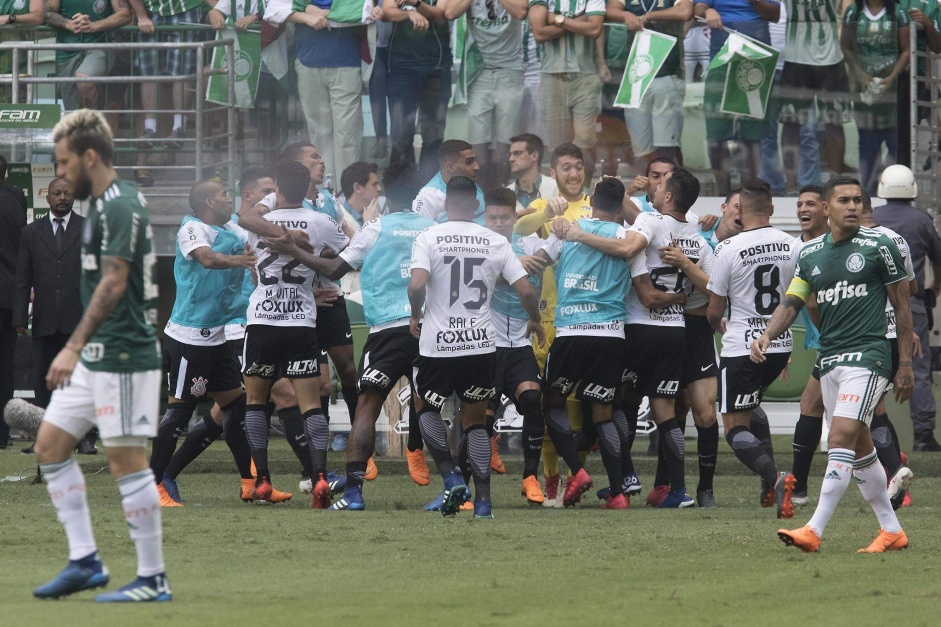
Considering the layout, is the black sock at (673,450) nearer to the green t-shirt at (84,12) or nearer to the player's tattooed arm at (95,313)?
the player's tattooed arm at (95,313)

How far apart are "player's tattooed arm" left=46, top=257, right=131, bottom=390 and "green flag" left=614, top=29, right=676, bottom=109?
951cm

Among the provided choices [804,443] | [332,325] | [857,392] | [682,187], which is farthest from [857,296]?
[332,325]

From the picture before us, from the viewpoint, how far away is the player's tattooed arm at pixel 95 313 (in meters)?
6.23

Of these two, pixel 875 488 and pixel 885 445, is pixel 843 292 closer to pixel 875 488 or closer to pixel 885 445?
pixel 875 488

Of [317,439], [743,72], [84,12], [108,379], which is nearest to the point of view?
[108,379]

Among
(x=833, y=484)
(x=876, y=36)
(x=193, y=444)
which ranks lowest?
(x=193, y=444)

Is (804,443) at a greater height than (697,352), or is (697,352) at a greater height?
(697,352)

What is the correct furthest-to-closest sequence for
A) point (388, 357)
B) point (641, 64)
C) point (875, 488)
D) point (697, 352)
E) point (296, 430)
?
1. point (641, 64)
2. point (697, 352)
3. point (296, 430)
4. point (388, 357)
5. point (875, 488)

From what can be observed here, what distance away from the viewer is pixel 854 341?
8.46 metres

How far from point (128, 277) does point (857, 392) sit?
406 centimetres

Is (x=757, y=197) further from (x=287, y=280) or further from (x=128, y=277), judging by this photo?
(x=128, y=277)

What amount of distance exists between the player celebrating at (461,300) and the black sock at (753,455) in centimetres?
198

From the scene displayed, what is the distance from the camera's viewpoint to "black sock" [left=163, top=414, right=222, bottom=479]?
11.4 m

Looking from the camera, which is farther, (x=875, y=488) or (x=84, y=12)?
(x=84, y=12)
